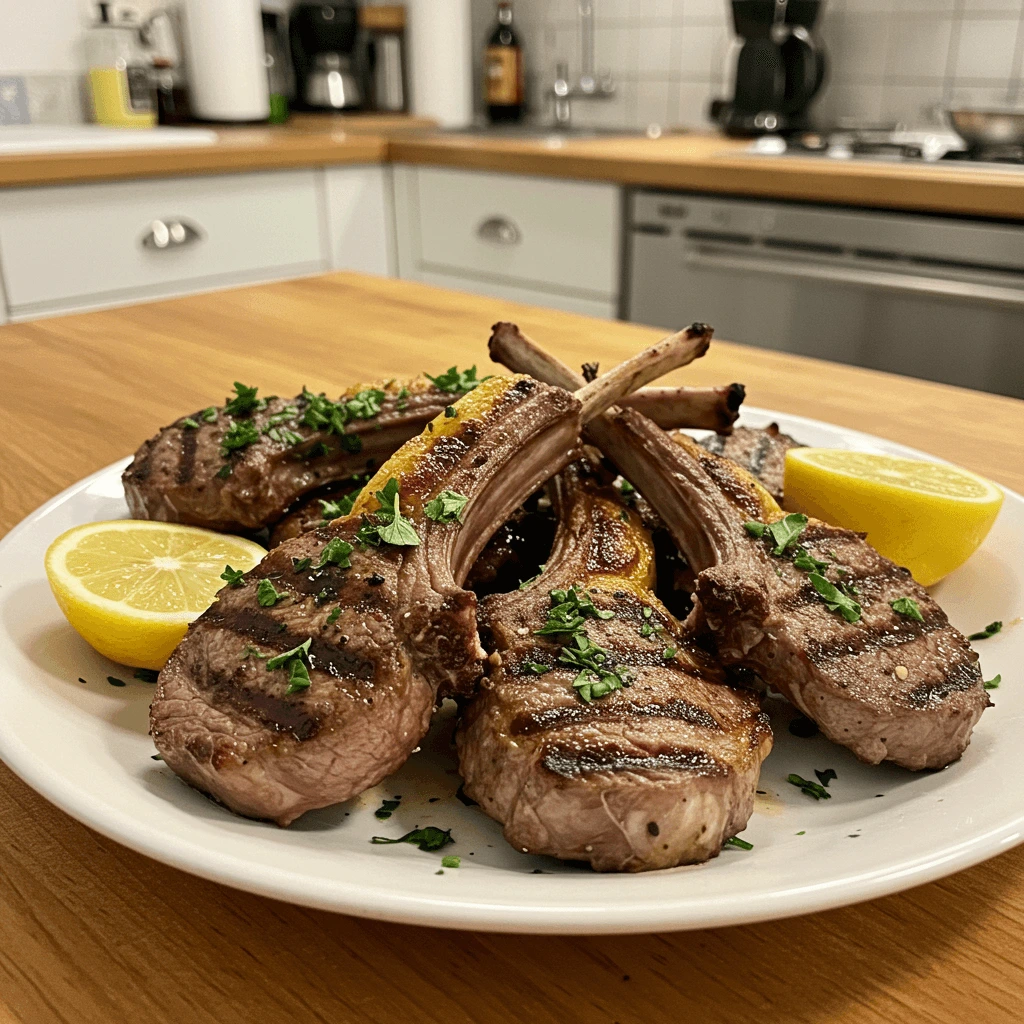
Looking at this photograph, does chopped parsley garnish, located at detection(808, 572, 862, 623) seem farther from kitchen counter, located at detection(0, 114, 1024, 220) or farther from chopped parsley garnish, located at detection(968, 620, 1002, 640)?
kitchen counter, located at detection(0, 114, 1024, 220)

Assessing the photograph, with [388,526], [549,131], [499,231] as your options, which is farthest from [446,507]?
[549,131]

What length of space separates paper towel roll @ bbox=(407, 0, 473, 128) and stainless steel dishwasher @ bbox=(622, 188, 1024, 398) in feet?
5.53

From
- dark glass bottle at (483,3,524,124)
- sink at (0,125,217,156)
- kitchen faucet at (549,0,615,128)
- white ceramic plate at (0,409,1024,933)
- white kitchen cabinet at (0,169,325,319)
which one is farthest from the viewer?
dark glass bottle at (483,3,524,124)

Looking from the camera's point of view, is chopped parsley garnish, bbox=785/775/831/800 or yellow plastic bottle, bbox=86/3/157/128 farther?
yellow plastic bottle, bbox=86/3/157/128

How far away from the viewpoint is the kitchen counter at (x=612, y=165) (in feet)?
7.38

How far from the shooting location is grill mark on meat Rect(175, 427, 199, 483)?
897mm

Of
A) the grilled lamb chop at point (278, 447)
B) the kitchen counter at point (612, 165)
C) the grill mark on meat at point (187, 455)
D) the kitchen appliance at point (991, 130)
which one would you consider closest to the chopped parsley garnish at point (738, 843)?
the grilled lamb chop at point (278, 447)

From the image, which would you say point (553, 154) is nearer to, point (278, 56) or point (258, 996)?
point (278, 56)

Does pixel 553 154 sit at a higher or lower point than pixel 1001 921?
higher

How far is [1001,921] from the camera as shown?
1.85ft

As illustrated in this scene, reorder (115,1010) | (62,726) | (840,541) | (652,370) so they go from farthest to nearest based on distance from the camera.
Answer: (652,370), (840,541), (62,726), (115,1010)

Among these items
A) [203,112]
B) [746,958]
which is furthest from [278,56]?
[746,958]

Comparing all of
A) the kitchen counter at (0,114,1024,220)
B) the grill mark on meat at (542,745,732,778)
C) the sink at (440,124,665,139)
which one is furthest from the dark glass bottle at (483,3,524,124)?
the grill mark on meat at (542,745,732,778)

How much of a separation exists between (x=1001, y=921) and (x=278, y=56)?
4.59m
